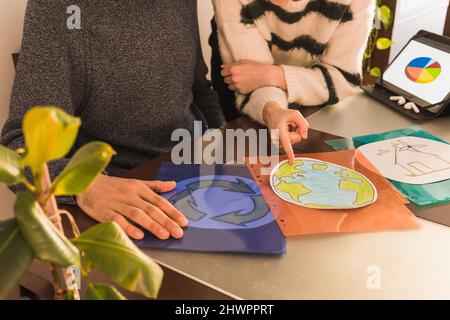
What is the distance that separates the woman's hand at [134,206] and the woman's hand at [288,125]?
0.82 feet

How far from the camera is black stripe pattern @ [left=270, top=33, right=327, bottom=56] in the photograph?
121 centimetres

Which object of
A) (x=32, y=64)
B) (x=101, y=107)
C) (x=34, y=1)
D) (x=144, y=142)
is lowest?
(x=144, y=142)

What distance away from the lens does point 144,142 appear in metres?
1.12

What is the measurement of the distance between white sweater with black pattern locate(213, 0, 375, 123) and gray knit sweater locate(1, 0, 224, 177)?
11 centimetres

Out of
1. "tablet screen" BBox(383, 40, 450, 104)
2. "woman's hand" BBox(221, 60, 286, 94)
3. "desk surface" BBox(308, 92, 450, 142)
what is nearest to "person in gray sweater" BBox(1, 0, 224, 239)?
"woman's hand" BBox(221, 60, 286, 94)

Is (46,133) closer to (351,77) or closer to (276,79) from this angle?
(276,79)

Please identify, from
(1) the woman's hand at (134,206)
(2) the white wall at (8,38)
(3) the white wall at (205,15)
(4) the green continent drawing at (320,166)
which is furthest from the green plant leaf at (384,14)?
(1) the woman's hand at (134,206)

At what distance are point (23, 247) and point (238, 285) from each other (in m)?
0.31

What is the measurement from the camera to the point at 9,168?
387mm

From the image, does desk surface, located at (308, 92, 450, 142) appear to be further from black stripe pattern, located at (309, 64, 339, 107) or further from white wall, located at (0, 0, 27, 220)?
white wall, located at (0, 0, 27, 220)

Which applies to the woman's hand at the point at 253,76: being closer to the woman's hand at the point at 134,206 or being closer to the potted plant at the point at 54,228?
the woman's hand at the point at 134,206

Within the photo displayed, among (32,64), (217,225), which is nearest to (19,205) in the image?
(217,225)

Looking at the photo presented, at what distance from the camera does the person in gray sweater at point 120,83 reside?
76 centimetres
